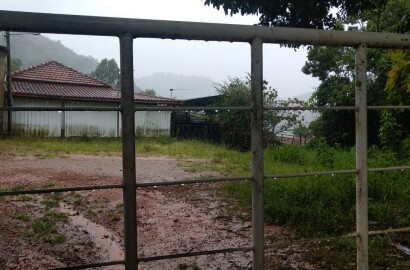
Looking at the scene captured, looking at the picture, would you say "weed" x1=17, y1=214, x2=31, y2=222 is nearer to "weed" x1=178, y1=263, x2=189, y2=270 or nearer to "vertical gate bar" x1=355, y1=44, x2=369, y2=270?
"weed" x1=178, y1=263, x2=189, y2=270

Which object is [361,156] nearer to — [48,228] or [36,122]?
[48,228]

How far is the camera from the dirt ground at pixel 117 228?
8.82 feet

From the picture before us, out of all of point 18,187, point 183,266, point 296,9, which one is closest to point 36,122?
point 18,187

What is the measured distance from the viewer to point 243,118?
11.1 metres

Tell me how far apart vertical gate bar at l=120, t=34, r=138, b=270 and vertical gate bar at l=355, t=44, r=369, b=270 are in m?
0.87

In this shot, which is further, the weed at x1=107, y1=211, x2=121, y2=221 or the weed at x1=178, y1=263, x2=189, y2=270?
the weed at x1=107, y1=211, x2=121, y2=221

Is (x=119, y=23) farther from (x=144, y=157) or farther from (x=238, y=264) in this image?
(x=144, y=157)

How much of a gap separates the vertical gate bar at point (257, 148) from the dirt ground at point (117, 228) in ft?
4.56

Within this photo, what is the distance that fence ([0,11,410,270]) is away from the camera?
1.02 metres

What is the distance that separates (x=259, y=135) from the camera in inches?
49.2

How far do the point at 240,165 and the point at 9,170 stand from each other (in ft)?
14.3

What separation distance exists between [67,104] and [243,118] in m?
5.42

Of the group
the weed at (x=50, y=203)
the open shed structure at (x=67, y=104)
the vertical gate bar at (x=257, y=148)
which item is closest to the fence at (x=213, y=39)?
the vertical gate bar at (x=257, y=148)

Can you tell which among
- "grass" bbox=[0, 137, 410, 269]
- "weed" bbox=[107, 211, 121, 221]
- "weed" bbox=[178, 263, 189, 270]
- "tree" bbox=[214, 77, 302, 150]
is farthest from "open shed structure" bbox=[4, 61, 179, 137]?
"weed" bbox=[178, 263, 189, 270]
